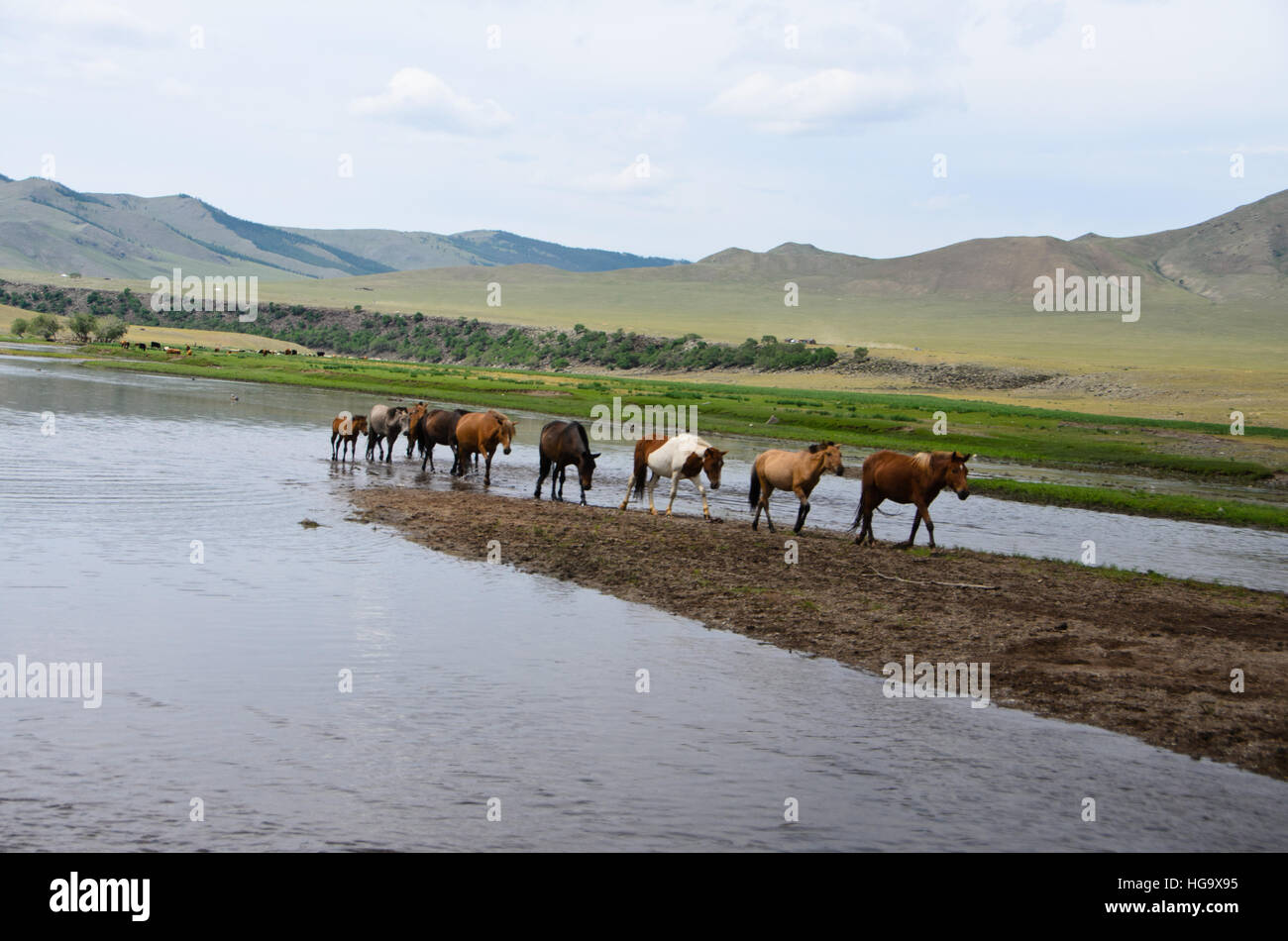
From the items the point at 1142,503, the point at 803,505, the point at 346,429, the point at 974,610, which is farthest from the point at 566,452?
the point at 1142,503

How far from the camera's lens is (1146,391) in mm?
68750

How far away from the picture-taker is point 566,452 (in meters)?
23.5

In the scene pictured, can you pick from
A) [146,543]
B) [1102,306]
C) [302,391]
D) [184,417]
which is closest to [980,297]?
[1102,306]

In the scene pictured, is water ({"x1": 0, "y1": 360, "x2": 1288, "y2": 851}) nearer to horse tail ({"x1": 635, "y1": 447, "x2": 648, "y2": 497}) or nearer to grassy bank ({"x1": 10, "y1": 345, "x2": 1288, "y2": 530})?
horse tail ({"x1": 635, "y1": 447, "x2": 648, "y2": 497})

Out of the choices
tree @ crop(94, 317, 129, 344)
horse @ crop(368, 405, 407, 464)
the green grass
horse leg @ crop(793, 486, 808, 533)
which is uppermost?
tree @ crop(94, 317, 129, 344)

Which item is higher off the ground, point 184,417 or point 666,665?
point 184,417

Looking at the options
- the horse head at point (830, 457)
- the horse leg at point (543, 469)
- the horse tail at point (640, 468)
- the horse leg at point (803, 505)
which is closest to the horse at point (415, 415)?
the horse leg at point (543, 469)

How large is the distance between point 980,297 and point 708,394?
136080mm

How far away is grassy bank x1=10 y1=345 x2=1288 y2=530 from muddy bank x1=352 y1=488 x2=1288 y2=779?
12.2 m

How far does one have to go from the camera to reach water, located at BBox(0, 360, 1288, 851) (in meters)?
7.42

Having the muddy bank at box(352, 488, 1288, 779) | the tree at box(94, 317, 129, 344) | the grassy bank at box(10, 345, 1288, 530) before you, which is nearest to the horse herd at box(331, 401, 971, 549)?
the muddy bank at box(352, 488, 1288, 779)

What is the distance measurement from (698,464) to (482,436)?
666cm

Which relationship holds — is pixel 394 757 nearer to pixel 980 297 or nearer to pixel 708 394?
pixel 708 394

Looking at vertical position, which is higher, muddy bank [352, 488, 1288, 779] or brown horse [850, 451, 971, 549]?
brown horse [850, 451, 971, 549]
